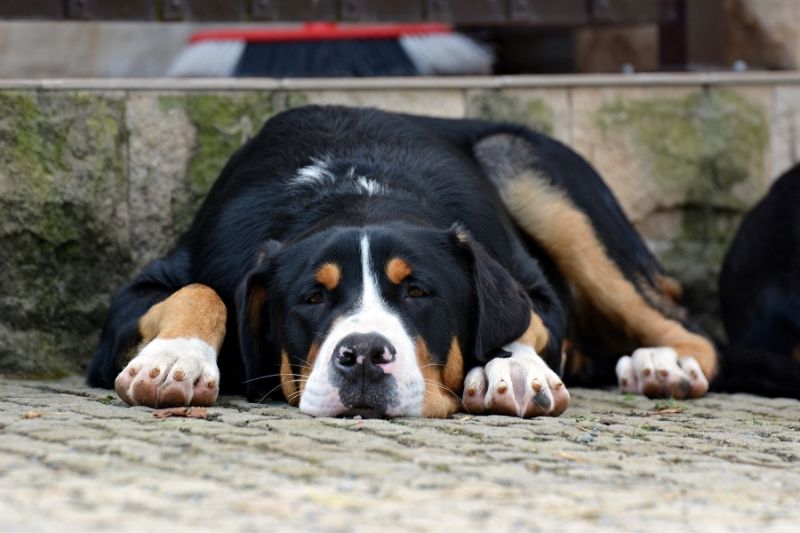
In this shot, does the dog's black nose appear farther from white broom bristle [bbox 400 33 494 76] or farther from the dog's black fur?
white broom bristle [bbox 400 33 494 76]

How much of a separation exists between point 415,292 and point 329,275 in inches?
11.4

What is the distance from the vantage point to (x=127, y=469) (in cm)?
361

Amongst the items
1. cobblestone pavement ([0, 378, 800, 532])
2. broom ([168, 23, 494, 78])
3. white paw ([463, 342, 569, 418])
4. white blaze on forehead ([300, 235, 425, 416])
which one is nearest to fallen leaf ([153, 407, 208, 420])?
cobblestone pavement ([0, 378, 800, 532])

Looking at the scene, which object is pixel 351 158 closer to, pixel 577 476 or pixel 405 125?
pixel 405 125

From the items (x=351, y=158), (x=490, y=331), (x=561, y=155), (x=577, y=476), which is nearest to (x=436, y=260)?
(x=490, y=331)

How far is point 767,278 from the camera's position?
676 cm

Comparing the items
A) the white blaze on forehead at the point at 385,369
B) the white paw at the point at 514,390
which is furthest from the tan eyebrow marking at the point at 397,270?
the white paw at the point at 514,390

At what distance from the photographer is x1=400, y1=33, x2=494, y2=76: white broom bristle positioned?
816cm

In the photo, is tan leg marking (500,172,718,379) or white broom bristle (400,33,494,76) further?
white broom bristle (400,33,494,76)

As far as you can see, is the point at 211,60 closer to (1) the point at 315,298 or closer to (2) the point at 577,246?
(2) the point at 577,246

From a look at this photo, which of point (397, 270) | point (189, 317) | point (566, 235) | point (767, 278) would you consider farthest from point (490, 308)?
point (767, 278)

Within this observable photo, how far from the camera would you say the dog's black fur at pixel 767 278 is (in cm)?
666

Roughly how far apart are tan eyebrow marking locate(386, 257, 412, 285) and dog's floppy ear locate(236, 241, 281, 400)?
1.57 feet

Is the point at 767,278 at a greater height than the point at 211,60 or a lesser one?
lesser
